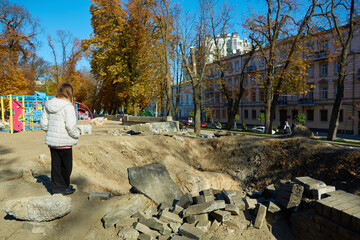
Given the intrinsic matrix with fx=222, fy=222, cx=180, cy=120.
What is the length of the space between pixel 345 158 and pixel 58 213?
7.12m

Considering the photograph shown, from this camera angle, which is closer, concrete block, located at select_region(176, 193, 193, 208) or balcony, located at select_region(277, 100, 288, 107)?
concrete block, located at select_region(176, 193, 193, 208)

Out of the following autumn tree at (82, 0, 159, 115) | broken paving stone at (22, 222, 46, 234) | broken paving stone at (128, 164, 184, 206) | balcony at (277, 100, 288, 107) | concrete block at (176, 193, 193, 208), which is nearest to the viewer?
broken paving stone at (22, 222, 46, 234)

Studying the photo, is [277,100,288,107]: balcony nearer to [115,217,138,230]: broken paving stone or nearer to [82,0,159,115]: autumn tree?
[82,0,159,115]: autumn tree

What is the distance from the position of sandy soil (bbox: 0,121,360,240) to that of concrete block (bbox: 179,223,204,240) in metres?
0.32

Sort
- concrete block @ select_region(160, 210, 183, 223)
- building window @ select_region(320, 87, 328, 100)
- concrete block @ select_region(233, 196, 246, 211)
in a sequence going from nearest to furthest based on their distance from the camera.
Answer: concrete block @ select_region(160, 210, 183, 223)
concrete block @ select_region(233, 196, 246, 211)
building window @ select_region(320, 87, 328, 100)

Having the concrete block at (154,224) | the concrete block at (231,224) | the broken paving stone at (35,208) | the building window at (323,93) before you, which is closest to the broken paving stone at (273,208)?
the concrete block at (231,224)

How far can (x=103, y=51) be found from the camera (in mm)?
25203

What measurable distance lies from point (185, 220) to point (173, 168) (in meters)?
4.48

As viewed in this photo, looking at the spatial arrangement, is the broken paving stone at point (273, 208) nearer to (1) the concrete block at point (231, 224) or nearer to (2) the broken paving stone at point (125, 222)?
(1) the concrete block at point (231, 224)

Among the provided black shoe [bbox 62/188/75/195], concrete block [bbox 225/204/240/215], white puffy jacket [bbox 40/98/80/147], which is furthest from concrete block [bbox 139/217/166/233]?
white puffy jacket [bbox 40/98/80/147]

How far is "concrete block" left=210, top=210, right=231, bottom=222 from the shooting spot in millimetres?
3924

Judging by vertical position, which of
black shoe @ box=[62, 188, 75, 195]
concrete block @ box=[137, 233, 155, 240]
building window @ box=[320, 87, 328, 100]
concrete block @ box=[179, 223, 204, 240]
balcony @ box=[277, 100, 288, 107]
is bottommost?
concrete block @ box=[179, 223, 204, 240]

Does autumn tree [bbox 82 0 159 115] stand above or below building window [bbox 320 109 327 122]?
above

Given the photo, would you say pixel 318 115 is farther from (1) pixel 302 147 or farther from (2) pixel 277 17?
(1) pixel 302 147
